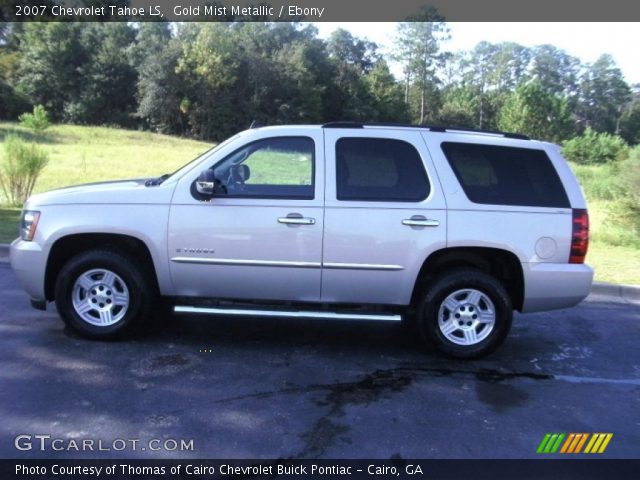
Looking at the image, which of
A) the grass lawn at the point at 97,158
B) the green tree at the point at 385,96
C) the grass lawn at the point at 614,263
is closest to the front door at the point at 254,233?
the grass lawn at the point at 614,263

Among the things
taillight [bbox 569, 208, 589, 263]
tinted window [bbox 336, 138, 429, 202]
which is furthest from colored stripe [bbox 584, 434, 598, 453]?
tinted window [bbox 336, 138, 429, 202]

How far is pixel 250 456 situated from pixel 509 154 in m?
3.45

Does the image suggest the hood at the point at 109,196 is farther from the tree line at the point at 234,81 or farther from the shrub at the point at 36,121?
the tree line at the point at 234,81

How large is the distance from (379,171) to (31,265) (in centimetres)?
309

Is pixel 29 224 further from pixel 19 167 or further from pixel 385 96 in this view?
pixel 385 96

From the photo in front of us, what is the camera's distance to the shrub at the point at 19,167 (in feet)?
44.8

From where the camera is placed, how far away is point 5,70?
2295 inches

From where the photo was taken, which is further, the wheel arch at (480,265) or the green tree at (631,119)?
the green tree at (631,119)

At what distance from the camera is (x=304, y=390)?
4.54 m

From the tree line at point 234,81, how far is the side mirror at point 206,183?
5298cm
